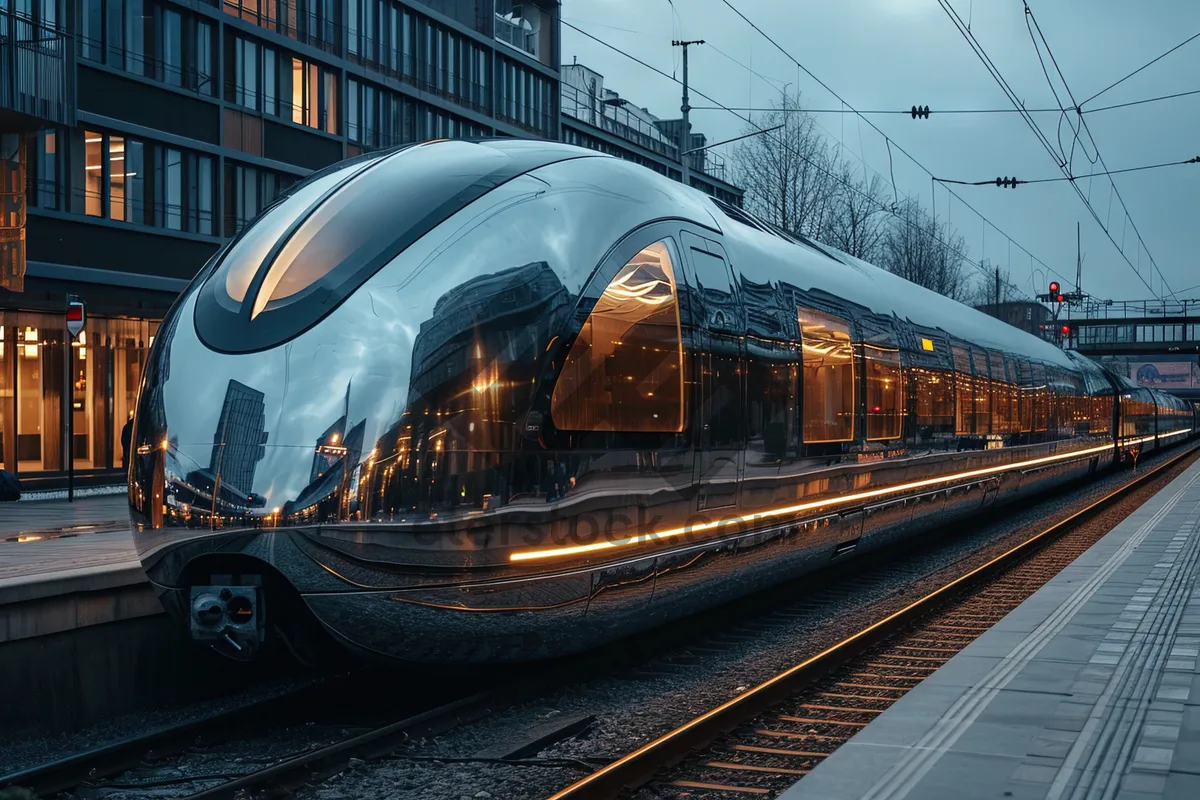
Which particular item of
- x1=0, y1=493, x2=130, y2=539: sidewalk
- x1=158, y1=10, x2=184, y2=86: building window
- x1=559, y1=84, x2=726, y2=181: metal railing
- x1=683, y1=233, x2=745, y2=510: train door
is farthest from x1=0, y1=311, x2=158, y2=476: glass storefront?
Result: x1=559, y1=84, x2=726, y2=181: metal railing

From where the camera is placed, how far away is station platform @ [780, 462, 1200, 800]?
17.0 ft

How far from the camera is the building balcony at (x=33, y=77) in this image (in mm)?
21797

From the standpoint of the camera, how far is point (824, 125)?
40094 mm

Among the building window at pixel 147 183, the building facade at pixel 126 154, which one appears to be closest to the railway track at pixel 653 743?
the building facade at pixel 126 154

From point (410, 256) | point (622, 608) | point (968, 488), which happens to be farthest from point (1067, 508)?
point (410, 256)

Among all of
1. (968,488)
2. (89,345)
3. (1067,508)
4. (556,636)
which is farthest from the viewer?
(89,345)

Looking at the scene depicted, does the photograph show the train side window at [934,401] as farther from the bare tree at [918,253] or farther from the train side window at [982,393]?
the bare tree at [918,253]

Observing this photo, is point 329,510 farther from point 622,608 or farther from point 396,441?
point 622,608

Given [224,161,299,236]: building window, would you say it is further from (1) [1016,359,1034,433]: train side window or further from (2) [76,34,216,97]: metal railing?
(1) [1016,359,1034,433]: train side window

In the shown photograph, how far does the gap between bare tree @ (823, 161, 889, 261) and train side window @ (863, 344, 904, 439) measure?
2659cm

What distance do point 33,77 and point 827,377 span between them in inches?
688

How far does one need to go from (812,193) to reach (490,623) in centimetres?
3409

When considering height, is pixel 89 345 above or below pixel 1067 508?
above

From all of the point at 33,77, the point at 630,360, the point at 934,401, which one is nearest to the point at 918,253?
the point at 33,77
